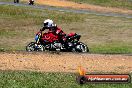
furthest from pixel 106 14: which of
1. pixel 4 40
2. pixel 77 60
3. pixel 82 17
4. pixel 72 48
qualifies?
pixel 77 60

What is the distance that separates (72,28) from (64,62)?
22223 mm

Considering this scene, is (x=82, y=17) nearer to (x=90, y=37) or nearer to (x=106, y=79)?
(x=90, y=37)

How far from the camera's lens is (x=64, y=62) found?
17812 mm

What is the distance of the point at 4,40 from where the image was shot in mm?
30375

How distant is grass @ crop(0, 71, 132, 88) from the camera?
13.1m

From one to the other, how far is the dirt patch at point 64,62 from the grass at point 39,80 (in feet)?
4.32

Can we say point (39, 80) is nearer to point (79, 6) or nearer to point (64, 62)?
point (64, 62)

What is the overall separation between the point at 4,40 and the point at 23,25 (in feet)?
33.7

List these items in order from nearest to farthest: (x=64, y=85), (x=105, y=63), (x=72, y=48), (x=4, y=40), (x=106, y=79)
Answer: (x=106, y=79), (x=64, y=85), (x=105, y=63), (x=72, y=48), (x=4, y=40)

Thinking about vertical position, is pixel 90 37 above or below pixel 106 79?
below

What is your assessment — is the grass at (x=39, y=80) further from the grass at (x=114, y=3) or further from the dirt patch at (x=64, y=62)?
the grass at (x=114, y=3)

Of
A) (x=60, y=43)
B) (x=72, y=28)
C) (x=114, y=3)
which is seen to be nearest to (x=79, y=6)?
(x=114, y=3)

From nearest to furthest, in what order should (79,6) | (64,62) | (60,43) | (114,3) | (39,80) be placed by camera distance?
(39,80)
(64,62)
(60,43)
(79,6)
(114,3)

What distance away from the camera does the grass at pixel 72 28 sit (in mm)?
29166
